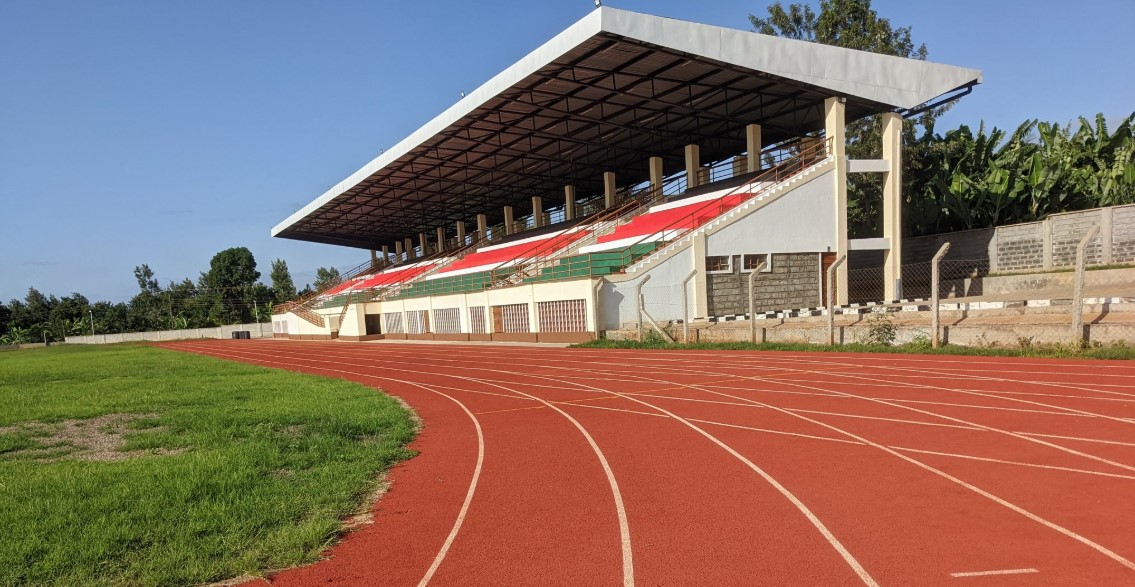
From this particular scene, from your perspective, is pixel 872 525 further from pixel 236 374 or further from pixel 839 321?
pixel 236 374

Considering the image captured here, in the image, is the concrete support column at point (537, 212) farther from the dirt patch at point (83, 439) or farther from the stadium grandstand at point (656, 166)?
the dirt patch at point (83, 439)

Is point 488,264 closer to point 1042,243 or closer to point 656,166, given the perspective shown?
point 656,166

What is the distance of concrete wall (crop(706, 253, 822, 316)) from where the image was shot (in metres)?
24.6

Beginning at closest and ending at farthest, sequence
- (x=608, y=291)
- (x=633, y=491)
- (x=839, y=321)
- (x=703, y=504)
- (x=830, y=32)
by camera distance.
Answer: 1. (x=703, y=504)
2. (x=633, y=491)
3. (x=839, y=321)
4. (x=608, y=291)
5. (x=830, y=32)

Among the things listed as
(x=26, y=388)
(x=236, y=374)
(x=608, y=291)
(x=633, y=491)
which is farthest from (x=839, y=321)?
(x=26, y=388)

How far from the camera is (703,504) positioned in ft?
18.9

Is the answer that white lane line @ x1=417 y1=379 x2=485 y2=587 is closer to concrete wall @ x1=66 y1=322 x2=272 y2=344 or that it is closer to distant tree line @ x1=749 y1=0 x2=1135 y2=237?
distant tree line @ x1=749 y1=0 x2=1135 y2=237

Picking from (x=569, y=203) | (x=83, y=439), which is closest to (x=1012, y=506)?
(x=83, y=439)

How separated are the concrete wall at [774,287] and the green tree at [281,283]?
300 ft

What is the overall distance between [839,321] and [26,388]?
73.8ft

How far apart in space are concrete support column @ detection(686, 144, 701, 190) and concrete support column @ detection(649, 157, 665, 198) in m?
2.35

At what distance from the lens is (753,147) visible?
31812 millimetres

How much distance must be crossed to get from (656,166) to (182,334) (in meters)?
75.1

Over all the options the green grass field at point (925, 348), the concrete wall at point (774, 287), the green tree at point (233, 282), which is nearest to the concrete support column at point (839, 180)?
the concrete wall at point (774, 287)
